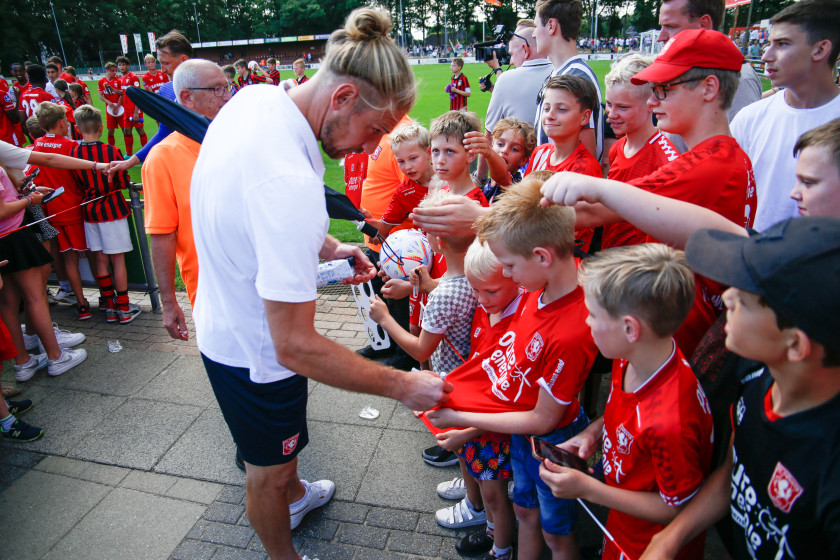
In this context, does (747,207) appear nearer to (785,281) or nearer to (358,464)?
(785,281)

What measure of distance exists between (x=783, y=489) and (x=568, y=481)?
2.17 feet

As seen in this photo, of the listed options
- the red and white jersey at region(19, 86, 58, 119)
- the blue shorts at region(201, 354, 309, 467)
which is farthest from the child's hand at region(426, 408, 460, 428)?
the red and white jersey at region(19, 86, 58, 119)

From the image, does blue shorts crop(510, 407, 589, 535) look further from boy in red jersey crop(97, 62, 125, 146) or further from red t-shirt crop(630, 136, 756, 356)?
boy in red jersey crop(97, 62, 125, 146)

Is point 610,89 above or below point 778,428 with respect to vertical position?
above

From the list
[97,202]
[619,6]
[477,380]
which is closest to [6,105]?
[97,202]

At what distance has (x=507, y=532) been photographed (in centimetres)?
261

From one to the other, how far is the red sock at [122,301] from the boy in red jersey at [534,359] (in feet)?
15.6

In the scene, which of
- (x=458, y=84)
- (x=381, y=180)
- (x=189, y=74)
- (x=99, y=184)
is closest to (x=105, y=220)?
(x=99, y=184)

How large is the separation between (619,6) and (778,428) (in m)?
91.1

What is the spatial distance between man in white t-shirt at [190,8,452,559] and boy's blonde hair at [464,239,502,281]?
0.55 m

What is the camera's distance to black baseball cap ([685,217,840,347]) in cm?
112

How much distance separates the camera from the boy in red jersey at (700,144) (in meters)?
1.98

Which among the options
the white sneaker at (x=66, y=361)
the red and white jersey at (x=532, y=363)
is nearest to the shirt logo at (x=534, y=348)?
the red and white jersey at (x=532, y=363)

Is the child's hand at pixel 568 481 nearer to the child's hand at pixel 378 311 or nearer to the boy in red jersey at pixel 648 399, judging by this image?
the boy in red jersey at pixel 648 399
